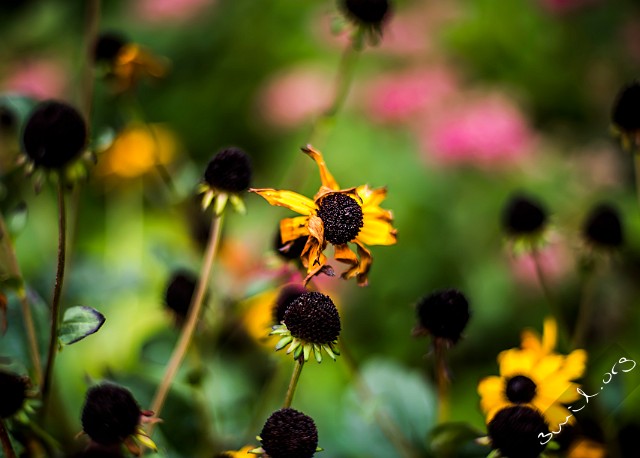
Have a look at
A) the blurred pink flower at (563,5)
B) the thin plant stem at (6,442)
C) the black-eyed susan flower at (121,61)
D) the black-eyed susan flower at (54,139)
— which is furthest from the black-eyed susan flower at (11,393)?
the blurred pink flower at (563,5)

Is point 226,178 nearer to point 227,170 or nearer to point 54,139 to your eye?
point 227,170

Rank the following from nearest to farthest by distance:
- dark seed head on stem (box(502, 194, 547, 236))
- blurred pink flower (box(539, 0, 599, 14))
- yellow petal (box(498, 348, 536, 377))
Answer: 1. yellow petal (box(498, 348, 536, 377))
2. dark seed head on stem (box(502, 194, 547, 236))
3. blurred pink flower (box(539, 0, 599, 14))

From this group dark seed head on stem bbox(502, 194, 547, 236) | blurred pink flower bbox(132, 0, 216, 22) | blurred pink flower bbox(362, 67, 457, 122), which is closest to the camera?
dark seed head on stem bbox(502, 194, 547, 236)

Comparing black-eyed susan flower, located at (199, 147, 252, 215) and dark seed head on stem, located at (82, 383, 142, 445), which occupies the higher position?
black-eyed susan flower, located at (199, 147, 252, 215)

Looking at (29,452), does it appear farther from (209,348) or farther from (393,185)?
(393,185)

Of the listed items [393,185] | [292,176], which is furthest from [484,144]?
[292,176]

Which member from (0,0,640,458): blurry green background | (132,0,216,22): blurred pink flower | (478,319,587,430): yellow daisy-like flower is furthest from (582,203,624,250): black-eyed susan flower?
(132,0,216,22): blurred pink flower

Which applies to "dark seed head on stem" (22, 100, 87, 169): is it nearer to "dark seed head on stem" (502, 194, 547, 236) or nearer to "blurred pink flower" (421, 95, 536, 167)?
"dark seed head on stem" (502, 194, 547, 236)

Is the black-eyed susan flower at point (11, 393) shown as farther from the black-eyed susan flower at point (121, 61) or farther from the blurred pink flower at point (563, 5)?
the blurred pink flower at point (563, 5)
